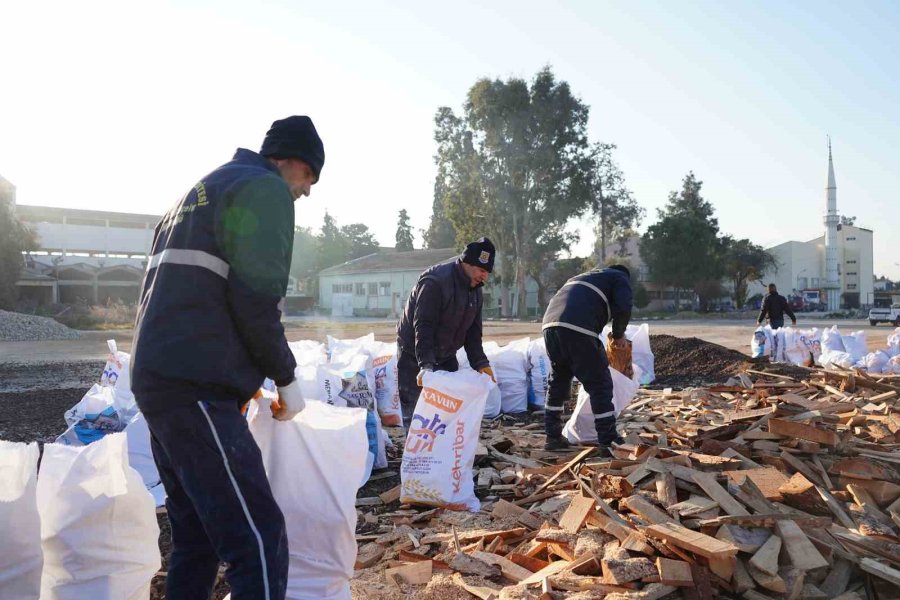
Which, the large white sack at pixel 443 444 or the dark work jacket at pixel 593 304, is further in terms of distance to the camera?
the dark work jacket at pixel 593 304

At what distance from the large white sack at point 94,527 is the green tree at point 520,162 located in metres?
36.2

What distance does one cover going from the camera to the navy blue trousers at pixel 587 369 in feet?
16.0

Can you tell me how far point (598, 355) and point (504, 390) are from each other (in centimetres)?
A: 241

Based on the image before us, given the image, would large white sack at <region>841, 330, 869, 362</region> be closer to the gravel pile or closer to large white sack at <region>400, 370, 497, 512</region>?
large white sack at <region>400, 370, 497, 512</region>

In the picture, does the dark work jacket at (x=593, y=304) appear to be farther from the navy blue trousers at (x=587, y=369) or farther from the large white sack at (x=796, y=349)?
the large white sack at (x=796, y=349)

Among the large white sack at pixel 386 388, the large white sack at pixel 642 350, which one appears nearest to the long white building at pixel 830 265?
the large white sack at pixel 642 350

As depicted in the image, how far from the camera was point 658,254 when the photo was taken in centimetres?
4719

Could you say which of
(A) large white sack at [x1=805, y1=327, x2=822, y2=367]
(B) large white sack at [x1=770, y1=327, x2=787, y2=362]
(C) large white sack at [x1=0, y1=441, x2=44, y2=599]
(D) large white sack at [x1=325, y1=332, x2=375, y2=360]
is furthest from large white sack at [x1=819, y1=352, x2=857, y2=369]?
(C) large white sack at [x1=0, y1=441, x2=44, y2=599]

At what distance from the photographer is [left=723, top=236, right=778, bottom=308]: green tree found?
171ft

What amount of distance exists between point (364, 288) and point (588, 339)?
156 feet

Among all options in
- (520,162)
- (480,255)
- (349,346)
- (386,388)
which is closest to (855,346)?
(386,388)

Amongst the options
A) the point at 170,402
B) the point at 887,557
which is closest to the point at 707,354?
the point at 887,557

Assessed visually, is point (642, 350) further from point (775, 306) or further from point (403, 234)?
point (403, 234)

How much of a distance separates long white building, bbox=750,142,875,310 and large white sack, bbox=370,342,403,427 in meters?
62.4
